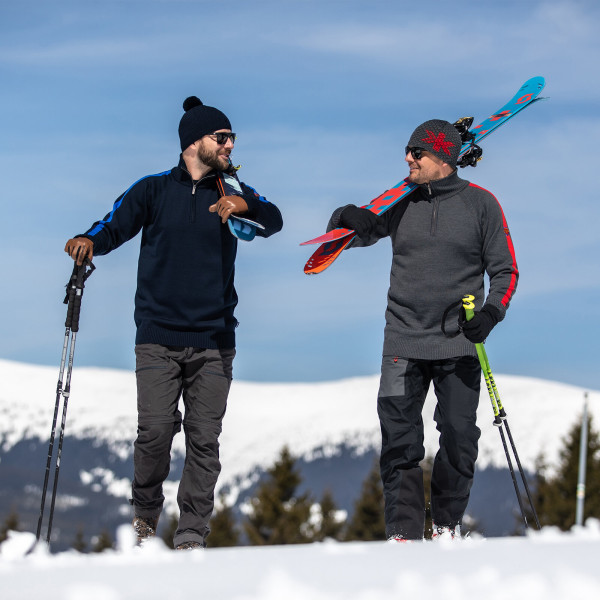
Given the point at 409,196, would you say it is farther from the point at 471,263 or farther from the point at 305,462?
the point at 305,462

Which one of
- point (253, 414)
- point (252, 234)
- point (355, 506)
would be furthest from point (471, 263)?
point (253, 414)

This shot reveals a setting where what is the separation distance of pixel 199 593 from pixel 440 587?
67cm

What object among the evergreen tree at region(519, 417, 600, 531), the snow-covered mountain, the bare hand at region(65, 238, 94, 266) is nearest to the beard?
the bare hand at region(65, 238, 94, 266)

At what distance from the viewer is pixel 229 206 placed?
5.95 meters

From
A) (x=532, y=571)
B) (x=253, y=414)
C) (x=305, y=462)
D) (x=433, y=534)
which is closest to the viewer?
(x=532, y=571)

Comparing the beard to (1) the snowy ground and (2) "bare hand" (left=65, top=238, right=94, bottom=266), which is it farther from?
(1) the snowy ground

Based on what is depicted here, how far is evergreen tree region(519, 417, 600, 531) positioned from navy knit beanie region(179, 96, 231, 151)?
4727cm

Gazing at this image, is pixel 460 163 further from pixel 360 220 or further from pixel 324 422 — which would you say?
pixel 324 422

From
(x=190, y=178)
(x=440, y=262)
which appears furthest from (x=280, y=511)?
(x=440, y=262)

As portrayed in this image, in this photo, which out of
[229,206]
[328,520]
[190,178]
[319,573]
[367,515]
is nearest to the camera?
[319,573]

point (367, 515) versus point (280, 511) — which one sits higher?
point (367, 515)

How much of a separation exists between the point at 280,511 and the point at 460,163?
52023mm

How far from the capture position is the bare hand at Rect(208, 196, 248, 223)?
594 cm

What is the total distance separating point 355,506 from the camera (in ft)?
184
